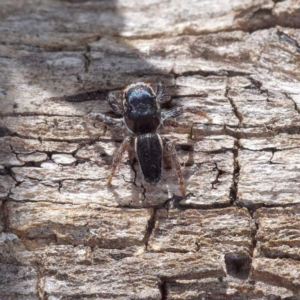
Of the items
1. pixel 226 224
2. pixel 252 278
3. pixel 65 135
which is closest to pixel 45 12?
pixel 65 135

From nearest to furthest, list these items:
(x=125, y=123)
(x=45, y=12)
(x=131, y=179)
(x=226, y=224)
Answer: (x=226, y=224) → (x=131, y=179) → (x=125, y=123) → (x=45, y=12)

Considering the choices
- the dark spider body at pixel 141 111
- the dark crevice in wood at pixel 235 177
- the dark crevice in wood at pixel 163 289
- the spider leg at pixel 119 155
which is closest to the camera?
the dark crevice in wood at pixel 163 289

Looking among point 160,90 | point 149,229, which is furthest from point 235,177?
point 160,90

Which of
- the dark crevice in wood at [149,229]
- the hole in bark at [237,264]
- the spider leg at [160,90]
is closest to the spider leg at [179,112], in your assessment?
the spider leg at [160,90]

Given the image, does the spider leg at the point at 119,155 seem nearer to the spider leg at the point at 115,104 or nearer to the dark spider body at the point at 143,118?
the dark spider body at the point at 143,118

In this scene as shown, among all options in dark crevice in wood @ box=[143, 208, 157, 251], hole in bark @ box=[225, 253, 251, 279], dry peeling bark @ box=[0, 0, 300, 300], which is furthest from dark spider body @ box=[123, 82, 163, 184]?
hole in bark @ box=[225, 253, 251, 279]

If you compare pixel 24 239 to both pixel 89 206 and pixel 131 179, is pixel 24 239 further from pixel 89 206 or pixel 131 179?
pixel 131 179
